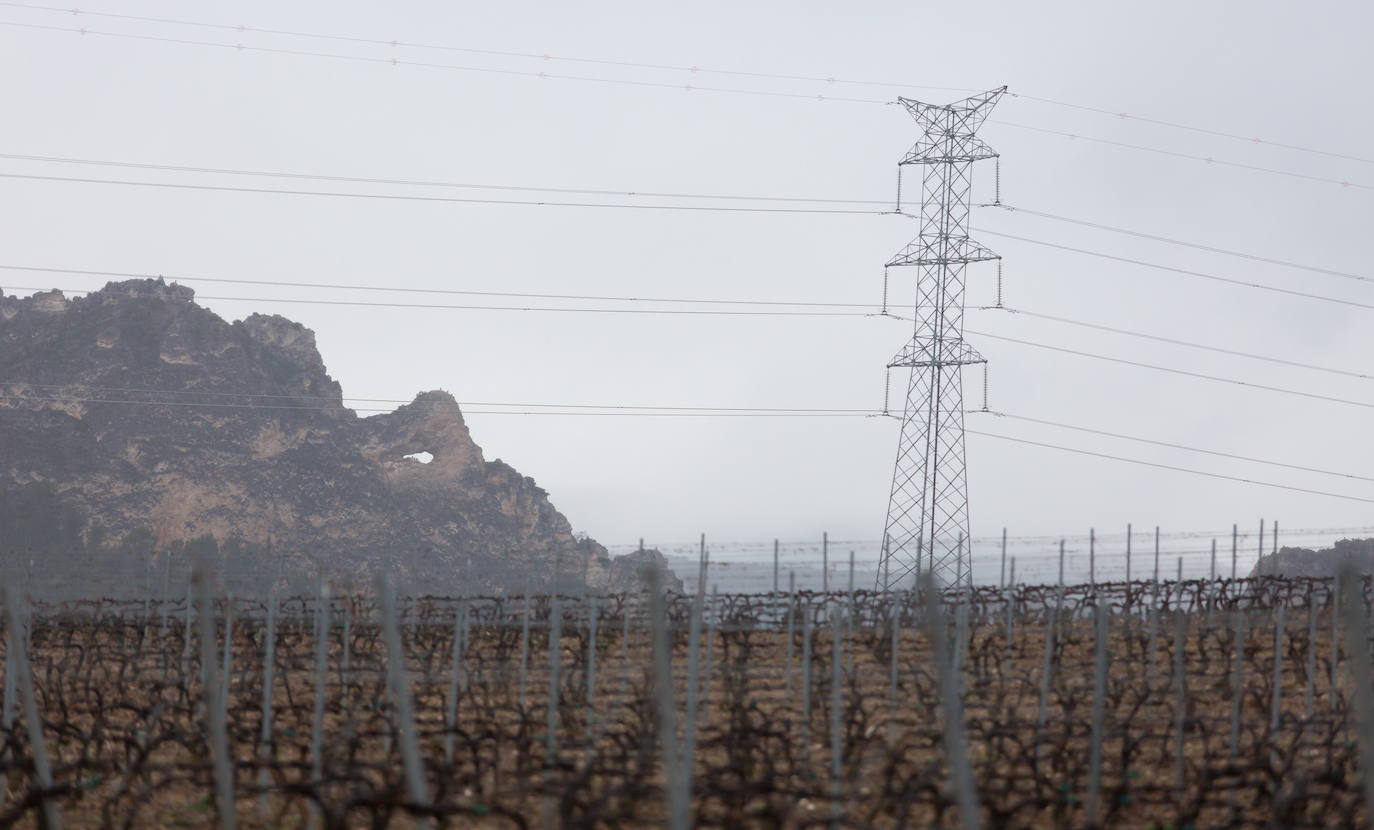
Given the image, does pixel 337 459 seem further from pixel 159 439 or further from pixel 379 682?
pixel 379 682

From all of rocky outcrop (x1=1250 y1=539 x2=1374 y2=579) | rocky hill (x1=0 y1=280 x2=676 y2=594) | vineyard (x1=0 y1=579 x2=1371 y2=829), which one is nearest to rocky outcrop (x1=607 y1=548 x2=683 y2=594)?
vineyard (x1=0 y1=579 x2=1371 y2=829)

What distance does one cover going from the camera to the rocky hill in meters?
77.0

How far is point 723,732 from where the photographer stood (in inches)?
418

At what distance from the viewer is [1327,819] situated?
9.69 meters

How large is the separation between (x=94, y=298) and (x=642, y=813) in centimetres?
8771

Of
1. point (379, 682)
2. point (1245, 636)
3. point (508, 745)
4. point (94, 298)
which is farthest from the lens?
point (94, 298)

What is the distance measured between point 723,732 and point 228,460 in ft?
247

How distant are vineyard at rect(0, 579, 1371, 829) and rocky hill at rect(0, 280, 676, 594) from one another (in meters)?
53.2

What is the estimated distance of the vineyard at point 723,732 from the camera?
305 inches

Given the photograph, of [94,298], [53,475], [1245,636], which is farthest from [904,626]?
[94,298]

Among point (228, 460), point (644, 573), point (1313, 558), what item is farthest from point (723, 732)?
point (228, 460)

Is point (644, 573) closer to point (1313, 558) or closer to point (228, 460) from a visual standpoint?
point (1313, 558)

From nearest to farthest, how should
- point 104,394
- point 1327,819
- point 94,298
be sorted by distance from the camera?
point 1327,819 → point 104,394 → point 94,298

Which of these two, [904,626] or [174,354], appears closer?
[904,626]
